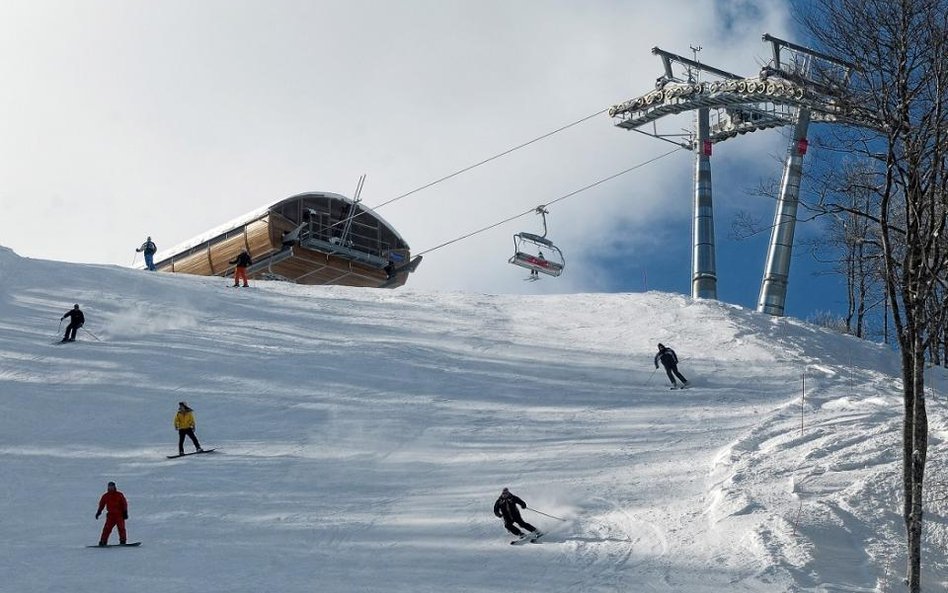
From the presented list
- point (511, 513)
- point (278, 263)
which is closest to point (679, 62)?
point (278, 263)

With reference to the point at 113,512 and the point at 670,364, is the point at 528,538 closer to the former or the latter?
the point at 113,512

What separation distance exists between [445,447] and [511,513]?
4838mm

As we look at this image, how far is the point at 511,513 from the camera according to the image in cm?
1730

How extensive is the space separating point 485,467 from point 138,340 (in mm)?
13038

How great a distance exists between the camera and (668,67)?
146 feet

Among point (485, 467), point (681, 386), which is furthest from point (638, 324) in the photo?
point (485, 467)

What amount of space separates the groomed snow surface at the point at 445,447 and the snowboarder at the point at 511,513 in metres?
0.33

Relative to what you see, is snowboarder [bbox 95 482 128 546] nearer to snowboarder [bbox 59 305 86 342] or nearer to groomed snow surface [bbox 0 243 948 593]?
groomed snow surface [bbox 0 243 948 593]

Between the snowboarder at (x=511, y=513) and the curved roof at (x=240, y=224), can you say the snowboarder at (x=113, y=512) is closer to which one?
the snowboarder at (x=511, y=513)

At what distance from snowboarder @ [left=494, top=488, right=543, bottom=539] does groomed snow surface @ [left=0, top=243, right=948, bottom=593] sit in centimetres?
33

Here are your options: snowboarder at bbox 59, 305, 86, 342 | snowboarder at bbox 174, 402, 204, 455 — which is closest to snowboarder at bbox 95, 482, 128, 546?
snowboarder at bbox 174, 402, 204, 455

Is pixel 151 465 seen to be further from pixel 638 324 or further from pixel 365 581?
pixel 638 324

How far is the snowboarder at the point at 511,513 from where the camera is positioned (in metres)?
17.3

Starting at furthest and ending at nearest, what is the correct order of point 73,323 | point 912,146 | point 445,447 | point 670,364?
1. point 73,323
2. point 670,364
3. point 445,447
4. point 912,146
